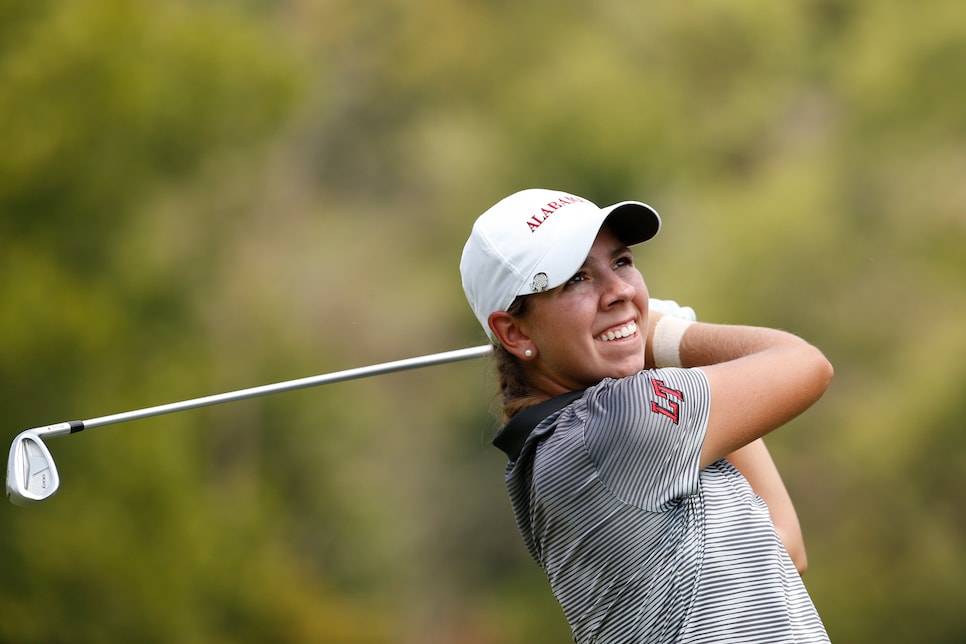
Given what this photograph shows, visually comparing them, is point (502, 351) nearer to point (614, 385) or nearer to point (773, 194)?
point (614, 385)

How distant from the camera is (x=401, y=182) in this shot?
12359 millimetres

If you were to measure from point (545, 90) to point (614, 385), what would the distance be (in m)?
10.6

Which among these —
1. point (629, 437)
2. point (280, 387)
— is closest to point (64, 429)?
point (280, 387)

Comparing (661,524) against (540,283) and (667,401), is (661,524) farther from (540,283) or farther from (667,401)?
(540,283)

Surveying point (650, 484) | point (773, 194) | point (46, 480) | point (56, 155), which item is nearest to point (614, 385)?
point (650, 484)

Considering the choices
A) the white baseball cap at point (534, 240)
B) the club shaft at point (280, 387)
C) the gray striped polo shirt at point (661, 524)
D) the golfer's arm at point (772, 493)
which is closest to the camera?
the gray striped polo shirt at point (661, 524)

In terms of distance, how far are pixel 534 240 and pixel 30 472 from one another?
99cm

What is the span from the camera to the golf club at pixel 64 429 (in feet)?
6.61

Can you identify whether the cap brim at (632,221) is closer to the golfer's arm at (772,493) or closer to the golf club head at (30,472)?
the golfer's arm at (772,493)

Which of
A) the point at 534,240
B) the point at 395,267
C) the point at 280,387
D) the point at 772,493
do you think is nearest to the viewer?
the point at 534,240

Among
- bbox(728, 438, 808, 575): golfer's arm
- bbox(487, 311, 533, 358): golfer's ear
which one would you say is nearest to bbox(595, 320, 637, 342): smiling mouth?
bbox(487, 311, 533, 358): golfer's ear

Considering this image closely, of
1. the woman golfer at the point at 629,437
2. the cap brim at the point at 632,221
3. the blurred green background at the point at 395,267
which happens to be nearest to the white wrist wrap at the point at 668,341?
the woman golfer at the point at 629,437

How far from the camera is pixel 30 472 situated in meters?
2.13

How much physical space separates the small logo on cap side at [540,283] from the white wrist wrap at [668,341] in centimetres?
24
